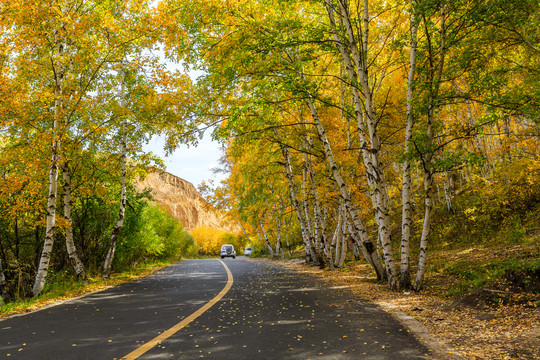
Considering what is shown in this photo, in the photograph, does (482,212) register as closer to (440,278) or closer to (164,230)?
(440,278)

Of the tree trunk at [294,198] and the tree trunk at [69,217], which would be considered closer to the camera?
the tree trunk at [69,217]

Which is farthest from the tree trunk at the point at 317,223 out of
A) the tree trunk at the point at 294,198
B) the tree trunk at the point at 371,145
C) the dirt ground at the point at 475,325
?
the dirt ground at the point at 475,325

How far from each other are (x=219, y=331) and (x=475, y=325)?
149 inches

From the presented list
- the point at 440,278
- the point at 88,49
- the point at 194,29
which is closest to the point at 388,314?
the point at 440,278

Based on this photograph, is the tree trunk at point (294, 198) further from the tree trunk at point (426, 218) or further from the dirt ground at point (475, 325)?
the dirt ground at point (475, 325)

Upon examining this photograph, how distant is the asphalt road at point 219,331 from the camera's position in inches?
166

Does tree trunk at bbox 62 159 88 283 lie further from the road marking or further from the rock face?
the rock face

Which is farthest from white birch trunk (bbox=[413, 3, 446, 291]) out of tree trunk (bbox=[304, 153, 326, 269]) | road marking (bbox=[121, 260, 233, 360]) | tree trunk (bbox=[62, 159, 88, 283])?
tree trunk (bbox=[62, 159, 88, 283])

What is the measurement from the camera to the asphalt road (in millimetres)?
4209

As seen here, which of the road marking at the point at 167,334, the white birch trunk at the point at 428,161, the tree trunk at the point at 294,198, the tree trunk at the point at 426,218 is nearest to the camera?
the road marking at the point at 167,334

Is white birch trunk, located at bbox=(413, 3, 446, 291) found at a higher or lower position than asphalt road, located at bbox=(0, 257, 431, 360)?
higher

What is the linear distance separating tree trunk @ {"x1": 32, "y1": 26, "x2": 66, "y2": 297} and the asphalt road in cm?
350

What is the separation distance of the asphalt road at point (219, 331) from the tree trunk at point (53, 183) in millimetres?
3503

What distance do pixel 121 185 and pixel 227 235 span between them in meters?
50.9
